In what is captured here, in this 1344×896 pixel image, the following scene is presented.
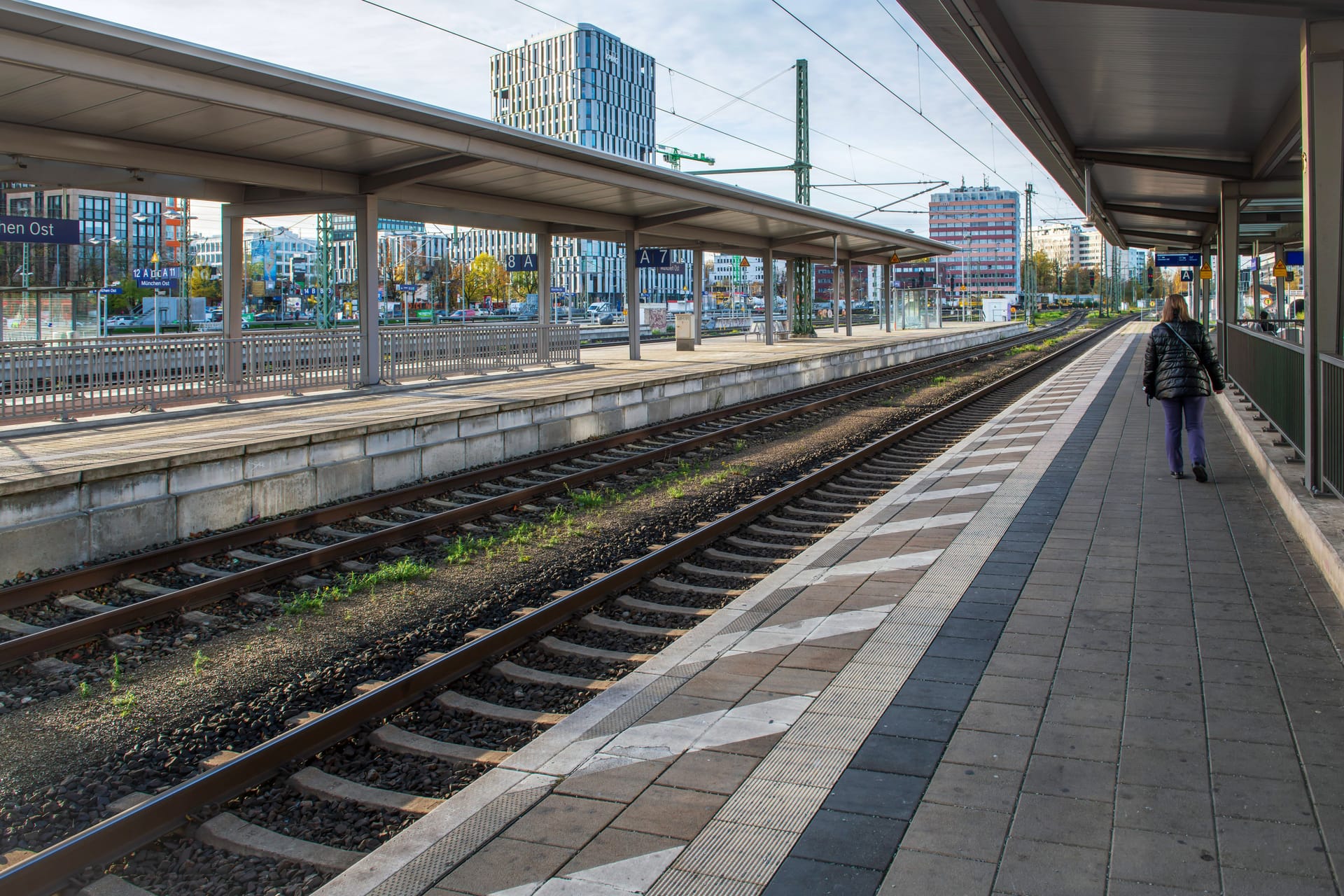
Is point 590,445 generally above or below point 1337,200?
below

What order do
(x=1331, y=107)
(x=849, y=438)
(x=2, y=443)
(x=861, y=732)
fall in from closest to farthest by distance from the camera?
1. (x=861, y=732)
2. (x=1331, y=107)
3. (x=2, y=443)
4. (x=849, y=438)

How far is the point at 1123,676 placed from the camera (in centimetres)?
503

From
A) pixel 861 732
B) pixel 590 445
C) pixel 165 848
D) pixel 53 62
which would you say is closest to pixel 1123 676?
pixel 861 732

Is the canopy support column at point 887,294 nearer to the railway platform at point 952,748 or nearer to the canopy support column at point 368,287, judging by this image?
the canopy support column at point 368,287

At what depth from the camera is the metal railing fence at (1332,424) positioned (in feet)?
25.5

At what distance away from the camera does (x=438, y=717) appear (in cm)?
501

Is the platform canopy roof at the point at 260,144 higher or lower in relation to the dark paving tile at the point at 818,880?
higher

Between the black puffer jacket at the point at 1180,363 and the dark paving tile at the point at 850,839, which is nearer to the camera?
the dark paving tile at the point at 850,839

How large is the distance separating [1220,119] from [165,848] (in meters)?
16.1

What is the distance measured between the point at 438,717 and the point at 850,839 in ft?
7.35

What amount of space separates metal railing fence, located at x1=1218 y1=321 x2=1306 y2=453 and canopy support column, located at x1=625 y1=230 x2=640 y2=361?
15282mm

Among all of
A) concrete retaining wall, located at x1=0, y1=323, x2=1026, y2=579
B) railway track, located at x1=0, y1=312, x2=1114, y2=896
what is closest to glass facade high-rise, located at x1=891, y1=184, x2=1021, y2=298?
concrete retaining wall, located at x1=0, y1=323, x2=1026, y2=579

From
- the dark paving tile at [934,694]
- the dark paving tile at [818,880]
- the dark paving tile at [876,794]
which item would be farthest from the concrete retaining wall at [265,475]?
the dark paving tile at [818,880]

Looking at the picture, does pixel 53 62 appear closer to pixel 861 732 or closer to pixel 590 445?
pixel 590 445
